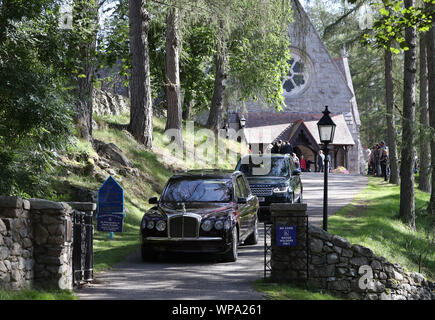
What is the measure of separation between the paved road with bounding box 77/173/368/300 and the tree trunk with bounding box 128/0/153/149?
941 centimetres

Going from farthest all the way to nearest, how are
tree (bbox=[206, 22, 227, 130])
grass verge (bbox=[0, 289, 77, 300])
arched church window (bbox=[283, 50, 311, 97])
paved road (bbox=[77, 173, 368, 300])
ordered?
arched church window (bbox=[283, 50, 311, 97])
tree (bbox=[206, 22, 227, 130])
paved road (bbox=[77, 173, 368, 300])
grass verge (bbox=[0, 289, 77, 300])

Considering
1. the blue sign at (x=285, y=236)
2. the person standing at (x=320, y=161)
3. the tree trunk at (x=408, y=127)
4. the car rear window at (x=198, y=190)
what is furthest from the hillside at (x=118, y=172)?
the person standing at (x=320, y=161)

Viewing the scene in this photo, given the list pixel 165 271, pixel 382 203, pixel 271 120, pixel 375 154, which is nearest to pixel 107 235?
pixel 165 271

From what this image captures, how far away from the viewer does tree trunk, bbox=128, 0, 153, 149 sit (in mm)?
22523

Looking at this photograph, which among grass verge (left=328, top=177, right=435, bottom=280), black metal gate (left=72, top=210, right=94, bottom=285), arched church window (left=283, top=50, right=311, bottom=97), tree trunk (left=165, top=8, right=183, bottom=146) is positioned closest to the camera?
black metal gate (left=72, top=210, right=94, bottom=285)

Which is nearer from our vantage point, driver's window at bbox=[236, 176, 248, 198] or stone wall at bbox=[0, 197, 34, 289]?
stone wall at bbox=[0, 197, 34, 289]

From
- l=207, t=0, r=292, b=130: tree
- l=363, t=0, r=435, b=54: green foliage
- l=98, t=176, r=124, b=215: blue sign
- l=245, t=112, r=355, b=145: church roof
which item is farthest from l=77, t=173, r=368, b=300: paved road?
l=245, t=112, r=355, b=145: church roof

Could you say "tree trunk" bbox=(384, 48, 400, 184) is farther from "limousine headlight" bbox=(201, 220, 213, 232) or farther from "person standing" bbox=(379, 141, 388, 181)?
"limousine headlight" bbox=(201, 220, 213, 232)

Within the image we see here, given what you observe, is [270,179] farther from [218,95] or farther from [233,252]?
[218,95]

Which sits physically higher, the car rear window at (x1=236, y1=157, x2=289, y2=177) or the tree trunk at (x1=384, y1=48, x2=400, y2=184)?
the tree trunk at (x1=384, y1=48, x2=400, y2=184)

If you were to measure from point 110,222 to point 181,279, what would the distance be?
4.00 metres

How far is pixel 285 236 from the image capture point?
1110cm
